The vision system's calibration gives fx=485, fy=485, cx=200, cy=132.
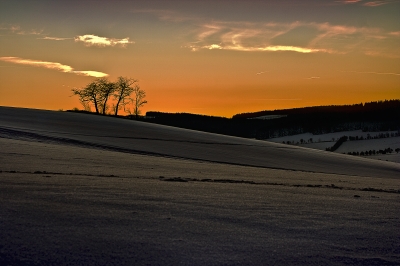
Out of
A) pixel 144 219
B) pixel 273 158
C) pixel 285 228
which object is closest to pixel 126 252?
pixel 144 219

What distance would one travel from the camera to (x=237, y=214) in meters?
4.52

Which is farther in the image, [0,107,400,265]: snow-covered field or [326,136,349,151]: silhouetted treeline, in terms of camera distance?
[326,136,349,151]: silhouetted treeline

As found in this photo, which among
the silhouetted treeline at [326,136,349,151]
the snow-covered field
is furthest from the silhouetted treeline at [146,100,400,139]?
the snow-covered field

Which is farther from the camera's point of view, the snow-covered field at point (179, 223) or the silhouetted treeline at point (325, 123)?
the silhouetted treeline at point (325, 123)

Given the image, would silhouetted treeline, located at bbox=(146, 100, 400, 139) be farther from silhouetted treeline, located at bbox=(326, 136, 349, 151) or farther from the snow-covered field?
the snow-covered field

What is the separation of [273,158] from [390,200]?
9.86 metres

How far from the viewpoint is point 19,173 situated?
6.23 m

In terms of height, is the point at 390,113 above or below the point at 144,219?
above

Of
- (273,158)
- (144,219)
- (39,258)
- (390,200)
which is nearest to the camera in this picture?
(39,258)

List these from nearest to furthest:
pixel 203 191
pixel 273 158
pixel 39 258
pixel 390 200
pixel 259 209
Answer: pixel 39 258, pixel 259 209, pixel 203 191, pixel 390 200, pixel 273 158

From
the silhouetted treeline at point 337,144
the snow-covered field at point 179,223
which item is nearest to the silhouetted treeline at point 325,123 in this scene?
the silhouetted treeline at point 337,144

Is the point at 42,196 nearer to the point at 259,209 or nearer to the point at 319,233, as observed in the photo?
the point at 259,209

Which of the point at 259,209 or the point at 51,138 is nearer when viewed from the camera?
the point at 259,209

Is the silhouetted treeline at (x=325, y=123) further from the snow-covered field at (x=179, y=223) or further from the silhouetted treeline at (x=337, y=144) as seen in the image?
the snow-covered field at (x=179, y=223)
